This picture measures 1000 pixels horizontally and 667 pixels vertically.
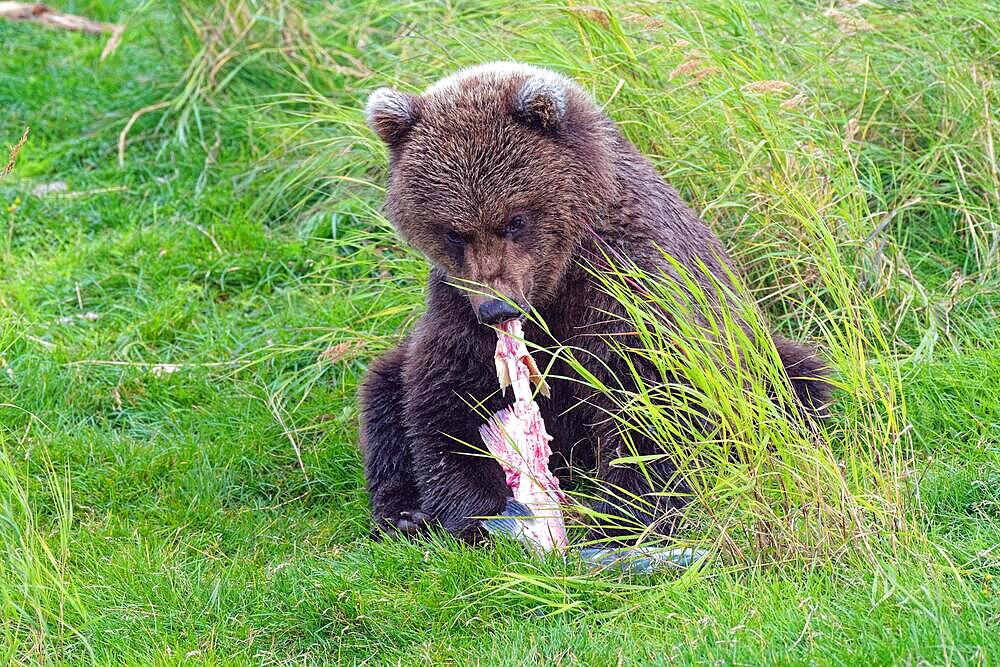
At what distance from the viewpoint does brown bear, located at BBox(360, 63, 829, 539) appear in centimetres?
448

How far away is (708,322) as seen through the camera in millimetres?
4594

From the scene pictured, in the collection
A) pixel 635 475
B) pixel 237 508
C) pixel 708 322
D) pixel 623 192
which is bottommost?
pixel 237 508

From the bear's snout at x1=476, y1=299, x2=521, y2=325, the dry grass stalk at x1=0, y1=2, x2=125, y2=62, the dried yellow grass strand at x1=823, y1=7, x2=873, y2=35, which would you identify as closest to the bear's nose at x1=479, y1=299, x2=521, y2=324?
the bear's snout at x1=476, y1=299, x2=521, y2=325

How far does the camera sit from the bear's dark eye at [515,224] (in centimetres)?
449

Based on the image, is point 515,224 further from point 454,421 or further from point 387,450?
point 387,450

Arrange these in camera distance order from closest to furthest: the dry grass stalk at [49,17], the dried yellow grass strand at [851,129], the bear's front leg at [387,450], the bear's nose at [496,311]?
1. the bear's nose at [496,311]
2. the bear's front leg at [387,450]
3. the dried yellow grass strand at [851,129]
4. the dry grass stalk at [49,17]

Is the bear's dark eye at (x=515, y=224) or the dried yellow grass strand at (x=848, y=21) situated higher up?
the dried yellow grass strand at (x=848, y=21)

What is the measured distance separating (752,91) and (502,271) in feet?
5.13

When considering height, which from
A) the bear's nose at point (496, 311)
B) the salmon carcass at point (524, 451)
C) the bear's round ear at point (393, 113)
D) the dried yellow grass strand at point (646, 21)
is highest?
the dried yellow grass strand at point (646, 21)

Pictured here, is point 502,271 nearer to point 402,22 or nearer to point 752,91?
point 752,91

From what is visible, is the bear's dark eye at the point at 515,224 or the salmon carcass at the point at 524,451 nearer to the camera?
the salmon carcass at the point at 524,451

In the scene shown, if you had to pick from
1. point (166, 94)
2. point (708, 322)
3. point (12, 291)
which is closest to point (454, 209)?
point (708, 322)

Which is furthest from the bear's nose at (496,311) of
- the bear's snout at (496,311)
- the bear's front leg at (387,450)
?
the bear's front leg at (387,450)

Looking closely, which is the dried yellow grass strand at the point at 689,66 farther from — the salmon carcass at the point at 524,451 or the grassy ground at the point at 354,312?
the salmon carcass at the point at 524,451
